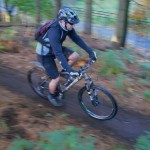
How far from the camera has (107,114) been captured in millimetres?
7105

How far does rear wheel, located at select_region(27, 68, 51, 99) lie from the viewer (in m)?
7.70

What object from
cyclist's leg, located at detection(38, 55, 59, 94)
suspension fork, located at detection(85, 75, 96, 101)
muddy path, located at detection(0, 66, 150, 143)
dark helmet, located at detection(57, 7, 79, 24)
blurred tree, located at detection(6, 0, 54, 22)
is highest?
dark helmet, located at detection(57, 7, 79, 24)

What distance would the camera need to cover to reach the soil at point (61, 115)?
6159 mm

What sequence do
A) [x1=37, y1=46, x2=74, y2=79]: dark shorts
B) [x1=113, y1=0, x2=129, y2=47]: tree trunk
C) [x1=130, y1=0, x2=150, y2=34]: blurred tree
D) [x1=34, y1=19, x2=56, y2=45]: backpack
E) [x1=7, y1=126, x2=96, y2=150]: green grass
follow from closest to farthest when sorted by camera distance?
[x1=7, y1=126, x2=96, y2=150]: green grass < [x1=34, y1=19, x2=56, y2=45]: backpack < [x1=37, y1=46, x2=74, y2=79]: dark shorts < [x1=113, y1=0, x2=129, y2=47]: tree trunk < [x1=130, y1=0, x2=150, y2=34]: blurred tree

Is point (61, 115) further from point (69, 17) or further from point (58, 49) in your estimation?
point (69, 17)

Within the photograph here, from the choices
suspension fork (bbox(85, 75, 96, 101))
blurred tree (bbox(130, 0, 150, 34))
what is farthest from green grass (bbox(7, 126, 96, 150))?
blurred tree (bbox(130, 0, 150, 34))

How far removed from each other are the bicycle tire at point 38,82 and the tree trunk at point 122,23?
5.17 meters

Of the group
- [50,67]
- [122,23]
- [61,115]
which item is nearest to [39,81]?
[50,67]

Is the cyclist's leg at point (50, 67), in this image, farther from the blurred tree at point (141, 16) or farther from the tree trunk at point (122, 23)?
the blurred tree at point (141, 16)

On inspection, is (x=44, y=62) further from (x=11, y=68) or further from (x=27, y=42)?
(x=27, y=42)

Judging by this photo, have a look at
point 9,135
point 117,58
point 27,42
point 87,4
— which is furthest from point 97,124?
point 87,4

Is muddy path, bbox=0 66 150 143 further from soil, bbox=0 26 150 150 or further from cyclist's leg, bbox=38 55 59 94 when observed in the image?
cyclist's leg, bbox=38 55 59 94

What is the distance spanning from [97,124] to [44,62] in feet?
6.05

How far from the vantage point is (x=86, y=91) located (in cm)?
708
